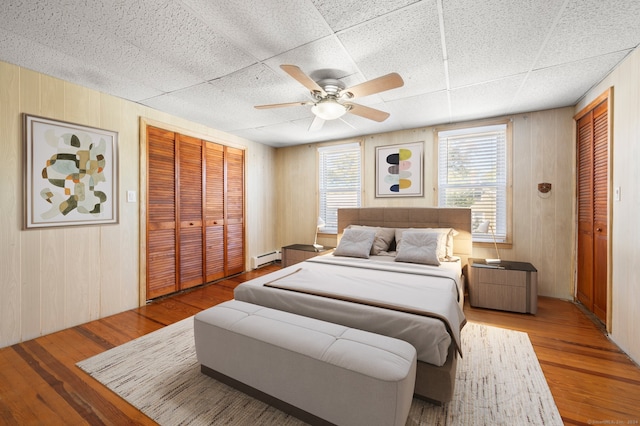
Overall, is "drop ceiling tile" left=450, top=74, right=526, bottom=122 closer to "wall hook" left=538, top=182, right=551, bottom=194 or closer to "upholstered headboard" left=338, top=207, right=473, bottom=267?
"wall hook" left=538, top=182, right=551, bottom=194

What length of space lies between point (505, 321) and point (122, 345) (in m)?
3.88

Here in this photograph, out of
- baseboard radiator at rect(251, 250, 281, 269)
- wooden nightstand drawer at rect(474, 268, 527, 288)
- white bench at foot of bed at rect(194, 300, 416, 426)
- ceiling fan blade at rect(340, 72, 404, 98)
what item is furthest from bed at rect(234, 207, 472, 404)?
baseboard radiator at rect(251, 250, 281, 269)

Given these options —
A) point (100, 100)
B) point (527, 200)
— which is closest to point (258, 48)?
point (100, 100)

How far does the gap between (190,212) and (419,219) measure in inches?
135

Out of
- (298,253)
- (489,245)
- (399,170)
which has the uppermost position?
(399,170)

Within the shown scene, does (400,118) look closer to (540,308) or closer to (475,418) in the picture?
(540,308)

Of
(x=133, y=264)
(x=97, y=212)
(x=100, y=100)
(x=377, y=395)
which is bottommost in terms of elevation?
(x=377, y=395)

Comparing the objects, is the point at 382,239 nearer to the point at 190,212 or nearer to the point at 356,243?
the point at 356,243

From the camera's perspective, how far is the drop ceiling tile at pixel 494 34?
171 cm

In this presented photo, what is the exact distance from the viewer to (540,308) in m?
3.24

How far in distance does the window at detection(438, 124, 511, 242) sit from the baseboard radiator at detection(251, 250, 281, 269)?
133 inches

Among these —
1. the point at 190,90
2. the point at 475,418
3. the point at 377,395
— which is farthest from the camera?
the point at 190,90

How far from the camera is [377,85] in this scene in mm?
2139

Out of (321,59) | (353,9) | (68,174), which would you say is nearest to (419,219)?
(321,59)
